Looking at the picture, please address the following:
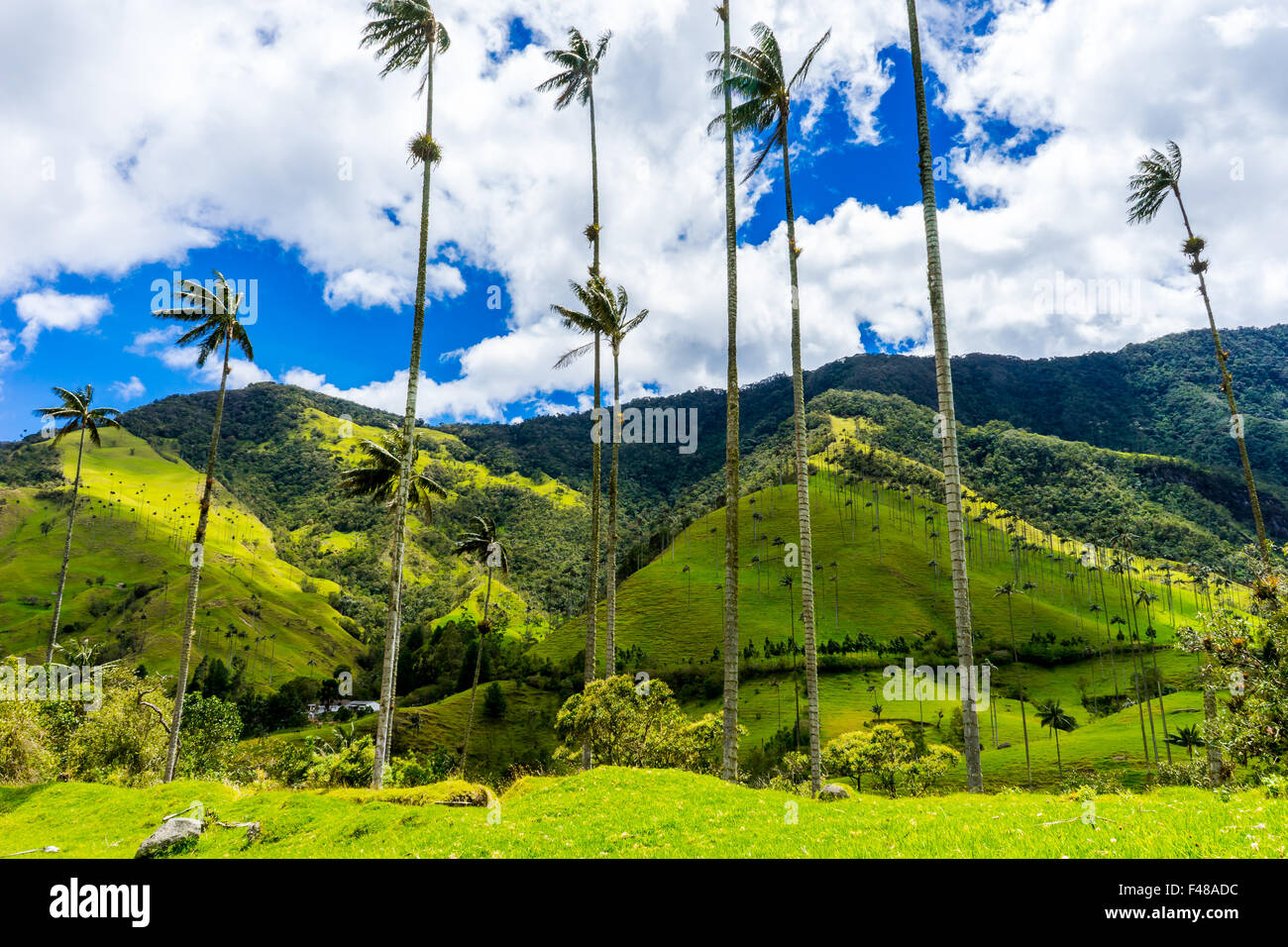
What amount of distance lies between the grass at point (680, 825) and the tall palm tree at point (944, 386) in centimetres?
362

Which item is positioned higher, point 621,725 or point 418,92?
point 418,92

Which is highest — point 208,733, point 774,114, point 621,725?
point 774,114

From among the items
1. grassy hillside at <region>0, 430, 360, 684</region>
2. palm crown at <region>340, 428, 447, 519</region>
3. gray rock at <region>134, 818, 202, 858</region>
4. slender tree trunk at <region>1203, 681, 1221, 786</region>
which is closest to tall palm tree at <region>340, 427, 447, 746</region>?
palm crown at <region>340, 428, 447, 519</region>

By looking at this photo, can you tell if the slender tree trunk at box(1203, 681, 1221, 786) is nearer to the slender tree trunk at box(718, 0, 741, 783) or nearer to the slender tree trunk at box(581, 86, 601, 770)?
the slender tree trunk at box(718, 0, 741, 783)

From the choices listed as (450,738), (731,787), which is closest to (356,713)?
(450,738)

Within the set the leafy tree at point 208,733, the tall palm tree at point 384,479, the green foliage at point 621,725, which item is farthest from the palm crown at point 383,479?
the leafy tree at point 208,733

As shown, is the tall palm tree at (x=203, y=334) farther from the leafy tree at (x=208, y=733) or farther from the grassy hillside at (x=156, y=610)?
the grassy hillside at (x=156, y=610)

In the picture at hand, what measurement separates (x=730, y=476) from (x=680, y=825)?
1210 cm

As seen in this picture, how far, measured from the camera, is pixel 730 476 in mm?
21859

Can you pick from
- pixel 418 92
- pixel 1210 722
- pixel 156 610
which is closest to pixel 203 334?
pixel 418 92

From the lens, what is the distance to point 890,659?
12694cm

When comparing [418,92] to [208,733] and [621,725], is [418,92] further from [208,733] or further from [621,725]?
[208,733]
